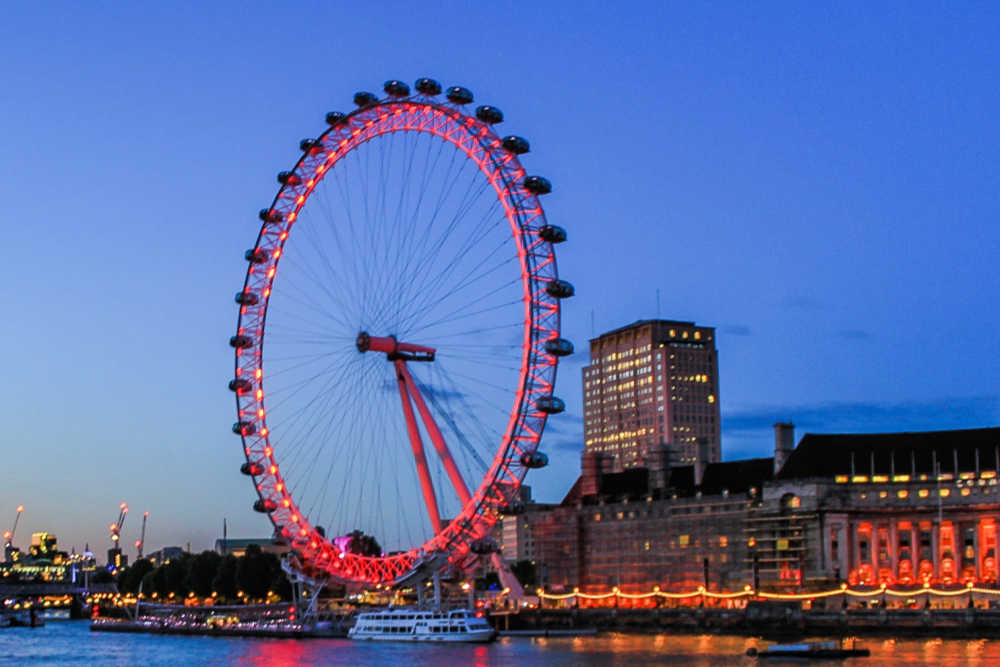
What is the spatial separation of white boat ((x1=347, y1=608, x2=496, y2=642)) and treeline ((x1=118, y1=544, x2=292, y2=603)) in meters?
50.6

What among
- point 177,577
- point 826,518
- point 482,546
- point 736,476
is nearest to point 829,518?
point 826,518

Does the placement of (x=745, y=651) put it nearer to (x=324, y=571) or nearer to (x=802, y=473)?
(x=324, y=571)

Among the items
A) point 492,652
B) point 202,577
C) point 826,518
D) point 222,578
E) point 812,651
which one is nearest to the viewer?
point 812,651

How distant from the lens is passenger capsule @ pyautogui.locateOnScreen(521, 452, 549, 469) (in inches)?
3049

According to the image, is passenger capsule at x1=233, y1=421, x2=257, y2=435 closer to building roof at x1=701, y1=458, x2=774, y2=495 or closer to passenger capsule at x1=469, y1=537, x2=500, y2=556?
passenger capsule at x1=469, y1=537, x2=500, y2=556

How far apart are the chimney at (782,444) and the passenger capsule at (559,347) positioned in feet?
158

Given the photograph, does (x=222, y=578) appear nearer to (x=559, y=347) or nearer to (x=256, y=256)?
(x=256, y=256)

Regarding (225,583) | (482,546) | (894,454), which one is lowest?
(225,583)

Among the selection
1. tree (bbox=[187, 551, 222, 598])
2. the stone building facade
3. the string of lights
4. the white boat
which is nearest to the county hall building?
the stone building facade

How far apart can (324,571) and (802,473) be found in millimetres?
40426

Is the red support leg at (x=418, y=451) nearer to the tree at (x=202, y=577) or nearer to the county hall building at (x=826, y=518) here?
the county hall building at (x=826, y=518)

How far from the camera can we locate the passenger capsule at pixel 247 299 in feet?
296

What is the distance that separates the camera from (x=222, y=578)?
490 ft

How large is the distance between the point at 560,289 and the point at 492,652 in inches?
844
